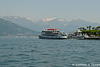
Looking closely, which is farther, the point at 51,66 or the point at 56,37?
the point at 56,37

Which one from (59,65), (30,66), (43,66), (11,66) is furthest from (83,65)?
(11,66)

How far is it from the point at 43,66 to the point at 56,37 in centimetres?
16602

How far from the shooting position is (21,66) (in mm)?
33188

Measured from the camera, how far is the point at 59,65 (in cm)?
3416

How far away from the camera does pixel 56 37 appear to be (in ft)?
654

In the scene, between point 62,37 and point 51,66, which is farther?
point 62,37

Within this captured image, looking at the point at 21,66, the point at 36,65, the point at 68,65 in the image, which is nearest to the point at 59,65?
the point at 68,65

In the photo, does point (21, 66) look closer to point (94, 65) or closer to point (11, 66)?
point (11, 66)

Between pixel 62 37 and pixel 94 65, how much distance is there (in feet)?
540

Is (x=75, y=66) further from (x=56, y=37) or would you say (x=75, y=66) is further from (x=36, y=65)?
(x=56, y=37)

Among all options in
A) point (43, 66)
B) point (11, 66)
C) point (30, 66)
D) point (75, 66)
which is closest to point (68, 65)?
point (75, 66)

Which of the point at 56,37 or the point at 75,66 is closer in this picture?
the point at 75,66

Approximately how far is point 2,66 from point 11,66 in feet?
4.91

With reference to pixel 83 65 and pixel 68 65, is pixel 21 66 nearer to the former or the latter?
pixel 68 65
